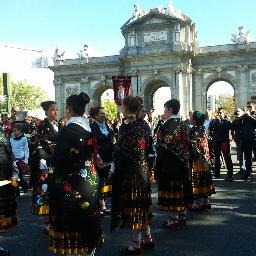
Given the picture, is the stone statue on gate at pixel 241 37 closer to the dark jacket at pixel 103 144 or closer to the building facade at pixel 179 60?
the building facade at pixel 179 60

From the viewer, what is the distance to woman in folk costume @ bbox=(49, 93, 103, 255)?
15.8 ft

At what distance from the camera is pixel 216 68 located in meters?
40.5

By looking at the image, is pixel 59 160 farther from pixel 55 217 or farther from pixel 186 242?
pixel 186 242

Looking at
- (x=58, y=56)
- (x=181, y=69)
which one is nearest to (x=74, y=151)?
(x=181, y=69)

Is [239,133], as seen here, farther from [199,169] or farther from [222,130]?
[199,169]

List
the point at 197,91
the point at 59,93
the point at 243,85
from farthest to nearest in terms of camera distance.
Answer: the point at 59,93, the point at 197,91, the point at 243,85

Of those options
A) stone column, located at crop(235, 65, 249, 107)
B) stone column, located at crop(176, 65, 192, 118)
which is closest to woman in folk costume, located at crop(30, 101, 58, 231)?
stone column, located at crop(176, 65, 192, 118)

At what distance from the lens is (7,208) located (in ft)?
19.3

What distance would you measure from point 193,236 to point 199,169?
7.10ft

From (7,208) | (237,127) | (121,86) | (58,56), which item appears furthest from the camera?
(58,56)

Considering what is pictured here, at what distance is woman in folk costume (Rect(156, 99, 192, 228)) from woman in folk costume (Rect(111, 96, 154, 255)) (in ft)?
3.82

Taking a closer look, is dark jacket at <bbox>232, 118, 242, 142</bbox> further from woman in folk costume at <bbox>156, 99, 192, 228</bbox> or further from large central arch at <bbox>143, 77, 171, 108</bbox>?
large central arch at <bbox>143, 77, 171, 108</bbox>

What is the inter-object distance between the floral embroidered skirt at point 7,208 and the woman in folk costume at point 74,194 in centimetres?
120

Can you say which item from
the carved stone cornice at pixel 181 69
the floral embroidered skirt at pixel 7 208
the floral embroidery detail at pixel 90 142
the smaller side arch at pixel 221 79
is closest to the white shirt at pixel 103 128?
the floral embroidered skirt at pixel 7 208
